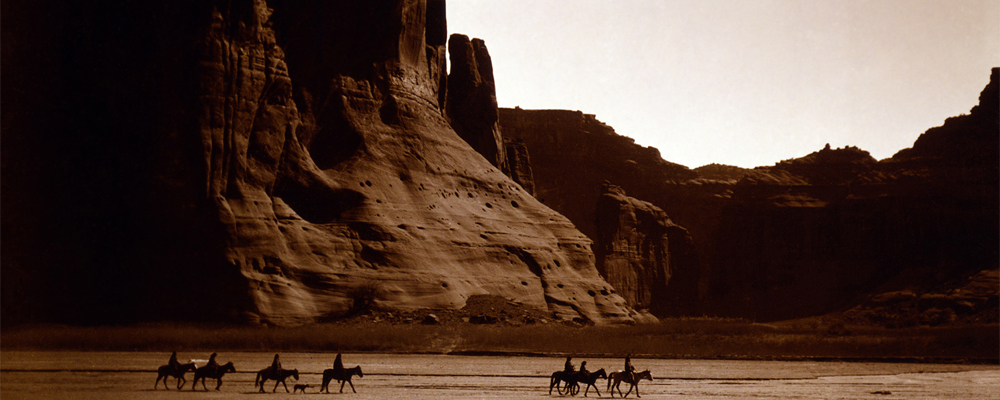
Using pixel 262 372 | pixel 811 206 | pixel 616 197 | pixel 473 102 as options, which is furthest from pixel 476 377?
pixel 811 206

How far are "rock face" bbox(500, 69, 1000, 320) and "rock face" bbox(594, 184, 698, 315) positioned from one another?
1.79 metres

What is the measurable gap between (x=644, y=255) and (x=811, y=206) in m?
20.3

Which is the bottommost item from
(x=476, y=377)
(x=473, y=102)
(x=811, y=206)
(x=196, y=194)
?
(x=476, y=377)

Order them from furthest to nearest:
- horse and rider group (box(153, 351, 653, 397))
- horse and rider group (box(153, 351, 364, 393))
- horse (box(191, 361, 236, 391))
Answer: horse (box(191, 361, 236, 391)) < horse and rider group (box(153, 351, 653, 397)) < horse and rider group (box(153, 351, 364, 393))

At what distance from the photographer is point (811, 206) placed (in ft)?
390

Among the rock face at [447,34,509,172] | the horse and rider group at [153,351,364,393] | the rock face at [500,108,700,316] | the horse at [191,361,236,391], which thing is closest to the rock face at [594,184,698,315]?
the rock face at [500,108,700,316]

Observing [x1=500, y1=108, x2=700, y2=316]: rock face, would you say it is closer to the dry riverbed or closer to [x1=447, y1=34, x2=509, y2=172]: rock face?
[x1=447, y1=34, x2=509, y2=172]: rock face

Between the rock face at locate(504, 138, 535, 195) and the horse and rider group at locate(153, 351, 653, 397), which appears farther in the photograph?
the rock face at locate(504, 138, 535, 195)

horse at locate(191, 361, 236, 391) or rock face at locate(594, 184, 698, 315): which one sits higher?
rock face at locate(594, 184, 698, 315)

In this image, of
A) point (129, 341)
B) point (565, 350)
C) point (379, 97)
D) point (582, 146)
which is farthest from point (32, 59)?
point (582, 146)

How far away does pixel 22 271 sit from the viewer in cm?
4194

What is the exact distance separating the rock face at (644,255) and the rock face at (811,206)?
5.88ft

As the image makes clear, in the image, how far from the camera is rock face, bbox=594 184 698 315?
11388cm

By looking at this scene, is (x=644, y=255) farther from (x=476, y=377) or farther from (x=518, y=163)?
(x=476, y=377)
